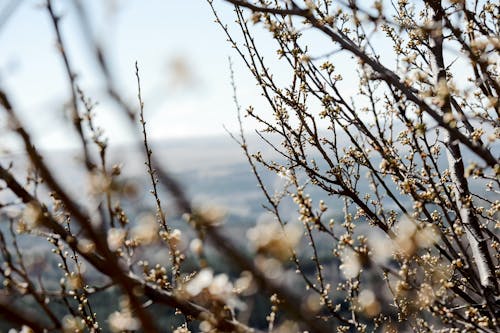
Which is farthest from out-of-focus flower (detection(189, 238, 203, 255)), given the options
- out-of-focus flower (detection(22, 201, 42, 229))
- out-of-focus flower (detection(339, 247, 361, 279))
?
out-of-focus flower (detection(339, 247, 361, 279))

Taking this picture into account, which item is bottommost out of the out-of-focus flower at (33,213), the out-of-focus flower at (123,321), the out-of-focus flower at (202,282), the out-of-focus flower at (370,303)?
the out-of-focus flower at (123,321)

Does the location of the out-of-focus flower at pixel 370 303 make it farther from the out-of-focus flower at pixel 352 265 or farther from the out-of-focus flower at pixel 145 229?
the out-of-focus flower at pixel 145 229

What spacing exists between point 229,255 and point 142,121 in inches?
102

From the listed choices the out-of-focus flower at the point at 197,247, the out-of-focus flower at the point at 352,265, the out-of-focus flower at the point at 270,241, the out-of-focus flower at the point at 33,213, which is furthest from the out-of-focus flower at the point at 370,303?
the out-of-focus flower at the point at 33,213

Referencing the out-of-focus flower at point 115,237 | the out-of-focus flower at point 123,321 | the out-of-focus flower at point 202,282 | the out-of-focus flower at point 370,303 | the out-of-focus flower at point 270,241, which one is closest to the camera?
the out-of-focus flower at point 270,241

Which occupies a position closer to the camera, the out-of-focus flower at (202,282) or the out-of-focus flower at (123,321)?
the out-of-focus flower at (202,282)

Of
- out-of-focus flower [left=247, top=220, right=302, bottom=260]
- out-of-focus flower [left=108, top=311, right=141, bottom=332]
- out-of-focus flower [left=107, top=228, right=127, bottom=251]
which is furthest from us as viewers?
out-of-focus flower [left=107, top=228, right=127, bottom=251]

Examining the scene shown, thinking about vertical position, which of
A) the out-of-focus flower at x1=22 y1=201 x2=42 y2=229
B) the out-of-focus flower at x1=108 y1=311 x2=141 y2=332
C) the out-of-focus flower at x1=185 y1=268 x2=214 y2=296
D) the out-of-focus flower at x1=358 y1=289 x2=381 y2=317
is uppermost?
the out-of-focus flower at x1=22 y1=201 x2=42 y2=229

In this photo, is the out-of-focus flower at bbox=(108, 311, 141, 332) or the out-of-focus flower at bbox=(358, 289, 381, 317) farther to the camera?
→ the out-of-focus flower at bbox=(358, 289, 381, 317)

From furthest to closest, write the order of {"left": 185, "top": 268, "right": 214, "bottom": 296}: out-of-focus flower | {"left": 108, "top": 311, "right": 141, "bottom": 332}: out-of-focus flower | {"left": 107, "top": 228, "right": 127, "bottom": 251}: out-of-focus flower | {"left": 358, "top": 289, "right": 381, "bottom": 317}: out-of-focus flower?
{"left": 358, "top": 289, "right": 381, "bottom": 317}: out-of-focus flower
{"left": 107, "top": 228, "right": 127, "bottom": 251}: out-of-focus flower
{"left": 108, "top": 311, "right": 141, "bottom": 332}: out-of-focus flower
{"left": 185, "top": 268, "right": 214, "bottom": 296}: out-of-focus flower

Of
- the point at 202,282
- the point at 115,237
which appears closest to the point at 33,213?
the point at 115,237

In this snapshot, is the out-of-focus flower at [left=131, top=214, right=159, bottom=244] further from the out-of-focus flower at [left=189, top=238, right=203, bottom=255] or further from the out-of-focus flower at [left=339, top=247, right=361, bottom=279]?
the out-of-focus flower at [left=339, top=247, right=361, bottom=279]

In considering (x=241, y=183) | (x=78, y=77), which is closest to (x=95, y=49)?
(x=78, y=77)

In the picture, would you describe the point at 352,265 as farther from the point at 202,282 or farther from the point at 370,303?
the point at 202,282
